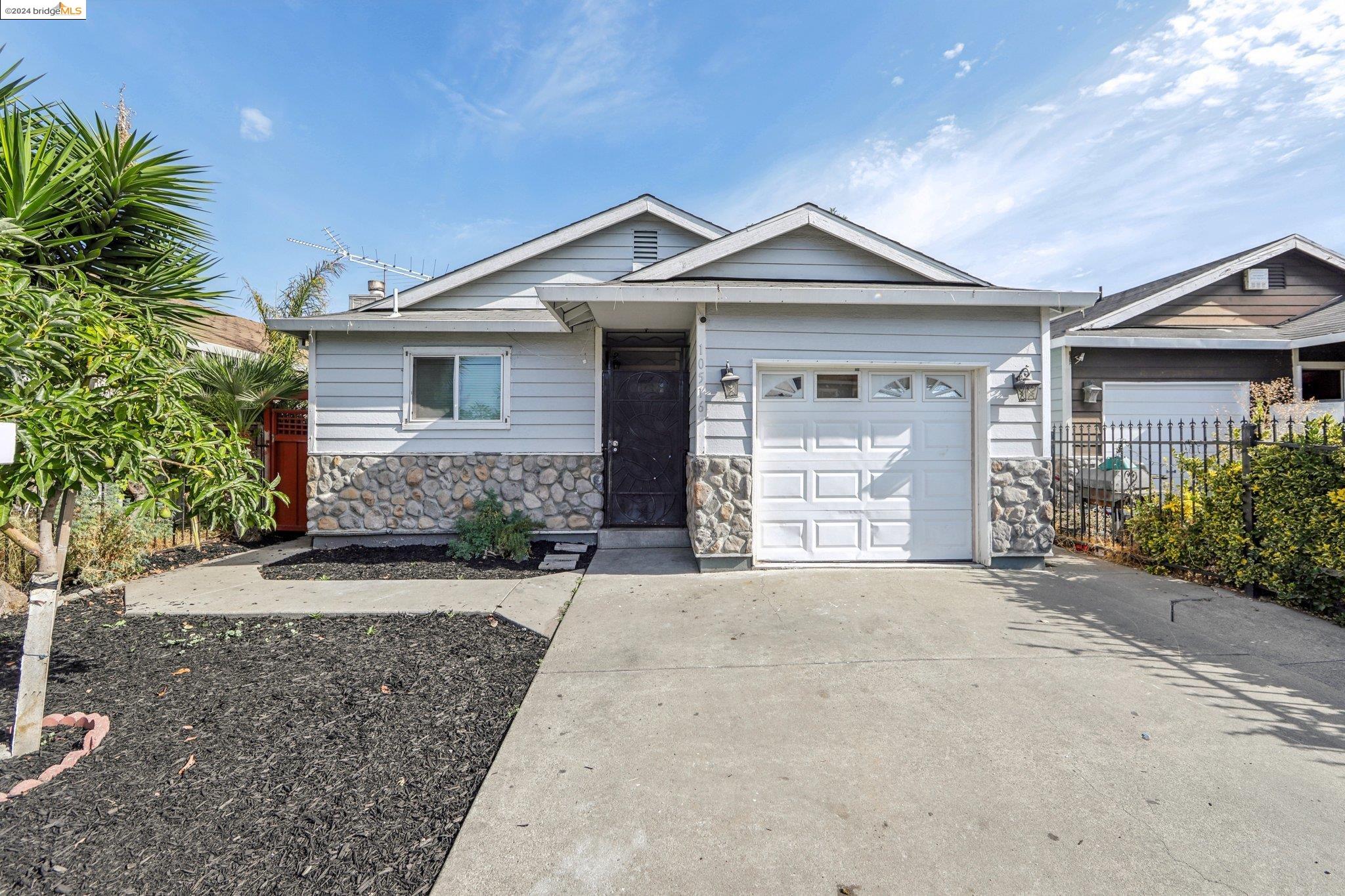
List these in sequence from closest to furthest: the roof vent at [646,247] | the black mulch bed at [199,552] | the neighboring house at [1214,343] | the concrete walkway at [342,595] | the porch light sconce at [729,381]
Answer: the concrete walkway at [342,595] < the porch light sconce at [729,381] < the black mulch bed at [199,552] < the roof vent at [646,247] < the neighboring house at [1214,343]

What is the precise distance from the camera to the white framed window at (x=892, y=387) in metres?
5.61

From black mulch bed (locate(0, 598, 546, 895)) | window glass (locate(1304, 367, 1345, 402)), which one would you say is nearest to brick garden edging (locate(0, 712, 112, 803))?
black mulch bed (locate(0, 598, 546, 895))

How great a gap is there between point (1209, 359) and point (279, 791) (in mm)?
13110

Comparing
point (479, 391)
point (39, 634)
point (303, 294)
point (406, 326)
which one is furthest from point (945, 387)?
point (303, 294)

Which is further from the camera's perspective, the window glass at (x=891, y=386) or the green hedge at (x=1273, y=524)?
the window glass at (x=891, y=386)

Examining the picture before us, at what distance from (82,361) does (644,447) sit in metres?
5.36

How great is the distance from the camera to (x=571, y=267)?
7688 millimetres

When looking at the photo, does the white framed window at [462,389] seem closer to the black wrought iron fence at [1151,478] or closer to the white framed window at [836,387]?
the white framed window at [836,387]

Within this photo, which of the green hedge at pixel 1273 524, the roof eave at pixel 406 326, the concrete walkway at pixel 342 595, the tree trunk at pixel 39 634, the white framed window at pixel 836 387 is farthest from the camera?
the roof eave at pixel 406 326

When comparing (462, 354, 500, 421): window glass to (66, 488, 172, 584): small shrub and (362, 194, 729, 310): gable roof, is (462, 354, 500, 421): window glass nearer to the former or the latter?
(362, 194, 729, 310): gable roof

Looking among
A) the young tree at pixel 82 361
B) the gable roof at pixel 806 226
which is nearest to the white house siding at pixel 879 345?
the gable roof at pixel 806 226

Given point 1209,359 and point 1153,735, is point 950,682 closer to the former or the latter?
point 1153,735

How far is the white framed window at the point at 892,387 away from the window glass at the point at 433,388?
529 cm

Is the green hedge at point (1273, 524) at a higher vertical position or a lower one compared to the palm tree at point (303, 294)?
lower
